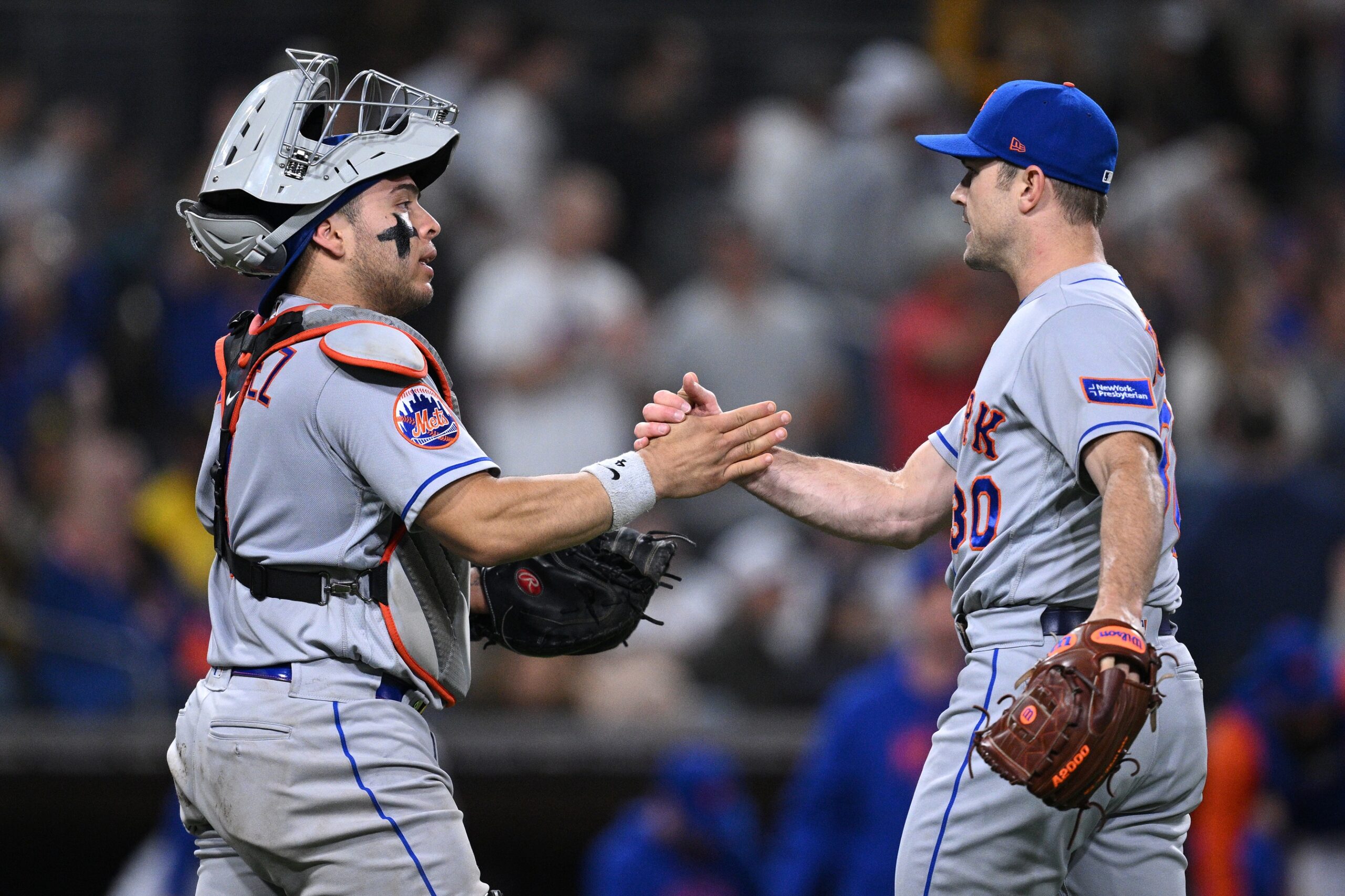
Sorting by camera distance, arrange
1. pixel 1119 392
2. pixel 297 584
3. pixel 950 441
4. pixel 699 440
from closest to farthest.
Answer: pixel 1119 392 < pixel 297 584 < pixel 699 440 < pixel 950 441

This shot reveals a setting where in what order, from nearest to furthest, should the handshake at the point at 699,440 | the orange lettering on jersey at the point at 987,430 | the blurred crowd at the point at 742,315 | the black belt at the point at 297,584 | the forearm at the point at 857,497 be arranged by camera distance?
the black belt at the point at 297,584 → the orange lettering on jersey at the point at 987,430 → the handshake at the point at 699,440 → the forearm at the point at 857,497 → the blurred crowd at the point at 742,315

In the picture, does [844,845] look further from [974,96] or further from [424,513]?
[974,96]

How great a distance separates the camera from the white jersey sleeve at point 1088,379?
3.27 metres

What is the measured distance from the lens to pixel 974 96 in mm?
10406

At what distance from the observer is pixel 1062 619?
11.2 ft

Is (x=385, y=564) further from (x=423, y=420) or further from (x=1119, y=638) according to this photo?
(x=1119, y=638)

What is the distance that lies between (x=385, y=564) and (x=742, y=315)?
6.02 meters

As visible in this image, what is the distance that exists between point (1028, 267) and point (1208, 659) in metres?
4.77

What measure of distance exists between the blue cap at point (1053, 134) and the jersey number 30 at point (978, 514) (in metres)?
0.66

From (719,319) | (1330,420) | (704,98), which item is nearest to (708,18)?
(704,98)

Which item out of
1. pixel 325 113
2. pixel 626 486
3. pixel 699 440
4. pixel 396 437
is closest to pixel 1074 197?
pixel 699 440

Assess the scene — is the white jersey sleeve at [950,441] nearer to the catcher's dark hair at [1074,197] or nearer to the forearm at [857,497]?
the forearm at [857,497]

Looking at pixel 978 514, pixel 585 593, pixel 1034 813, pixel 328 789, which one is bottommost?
pixel 328 789

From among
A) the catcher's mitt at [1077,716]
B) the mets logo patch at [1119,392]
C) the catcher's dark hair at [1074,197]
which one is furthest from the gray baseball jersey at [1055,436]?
the catcher's mitt at [1077,716]
